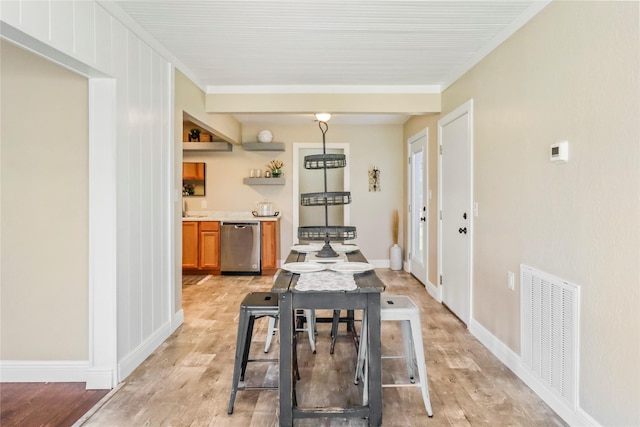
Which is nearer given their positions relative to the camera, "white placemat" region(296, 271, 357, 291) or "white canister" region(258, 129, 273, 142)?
"white placemat" region(296, 271, 357, 291)

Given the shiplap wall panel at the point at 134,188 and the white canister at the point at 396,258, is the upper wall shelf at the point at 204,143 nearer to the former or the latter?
the white canister at the point at 396,258

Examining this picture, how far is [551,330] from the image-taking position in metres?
2.17

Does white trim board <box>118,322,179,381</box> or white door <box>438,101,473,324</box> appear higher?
white door <box>438,101,473,324</box>

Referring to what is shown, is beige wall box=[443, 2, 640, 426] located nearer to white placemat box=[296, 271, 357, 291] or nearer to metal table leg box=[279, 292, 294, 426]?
white placemat box=[296, 271, 357, 291]

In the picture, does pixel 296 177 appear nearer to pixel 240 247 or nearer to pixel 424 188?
pixel 240 247

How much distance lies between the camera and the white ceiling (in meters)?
2.41

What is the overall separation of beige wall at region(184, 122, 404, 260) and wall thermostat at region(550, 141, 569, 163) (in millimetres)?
4288

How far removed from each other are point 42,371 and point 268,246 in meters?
3.54

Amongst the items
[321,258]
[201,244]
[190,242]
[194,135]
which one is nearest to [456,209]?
[321,258]

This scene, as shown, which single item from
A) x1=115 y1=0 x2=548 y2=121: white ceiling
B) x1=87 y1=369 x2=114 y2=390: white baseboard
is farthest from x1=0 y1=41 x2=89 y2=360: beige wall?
x1=115 y1=0 x2=548 y2=121: white ceiling

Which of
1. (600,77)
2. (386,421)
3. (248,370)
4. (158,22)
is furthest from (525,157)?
(158,22)

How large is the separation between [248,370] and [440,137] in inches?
120

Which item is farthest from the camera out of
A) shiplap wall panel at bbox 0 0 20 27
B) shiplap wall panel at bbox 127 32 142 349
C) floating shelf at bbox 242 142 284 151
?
floating shelf at bbox 242 142 284 151

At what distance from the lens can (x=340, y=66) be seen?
139 inches
